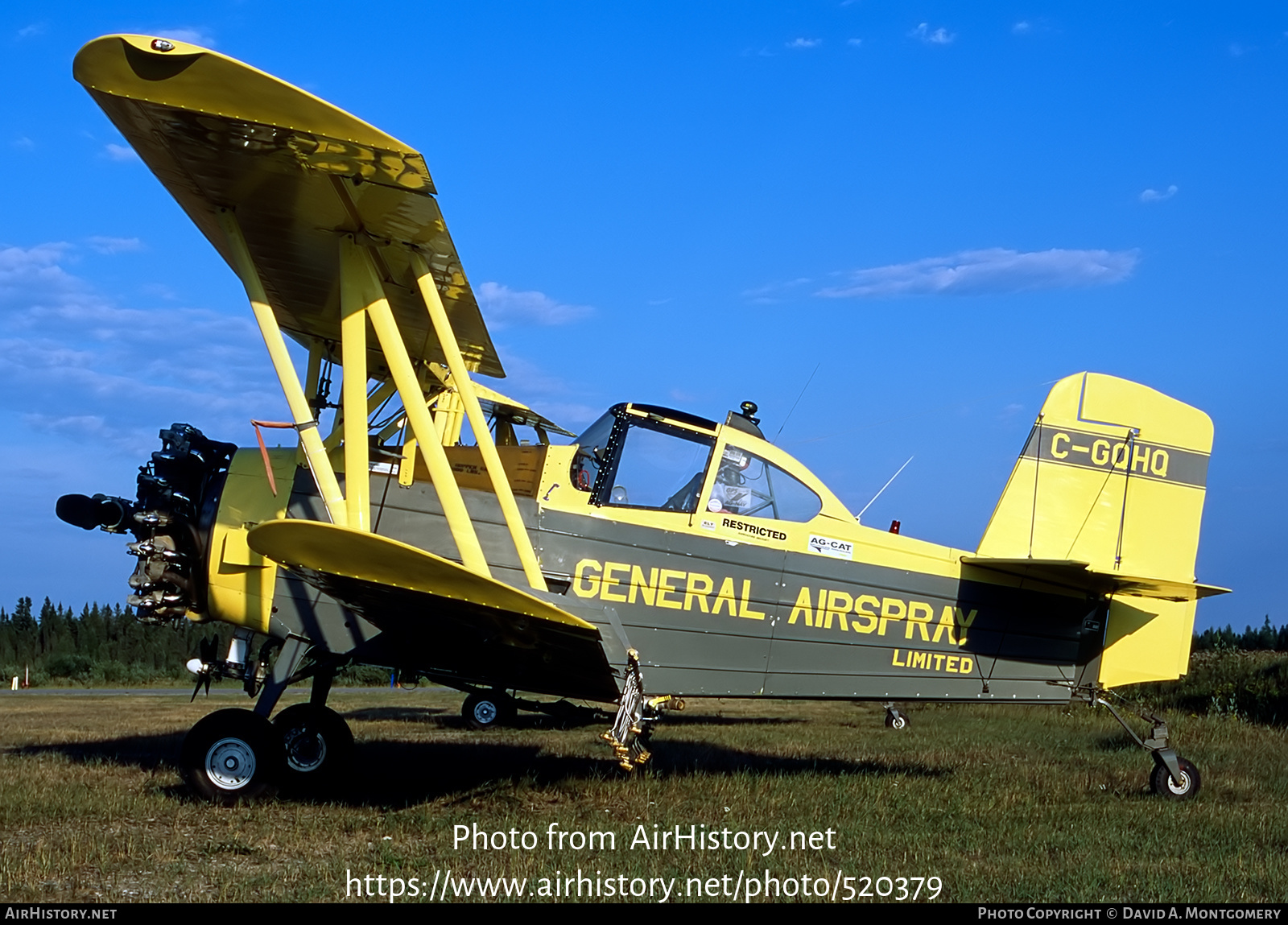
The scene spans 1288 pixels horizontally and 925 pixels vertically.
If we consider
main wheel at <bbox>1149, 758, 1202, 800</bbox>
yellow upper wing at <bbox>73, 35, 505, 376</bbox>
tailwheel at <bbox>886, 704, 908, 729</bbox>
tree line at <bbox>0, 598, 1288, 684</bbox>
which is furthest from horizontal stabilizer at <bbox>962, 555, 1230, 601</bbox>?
tree line at <bbox>0, 598, 1288, 684</bbox>

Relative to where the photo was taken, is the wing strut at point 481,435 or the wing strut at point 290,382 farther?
the wing strut at point 481,435

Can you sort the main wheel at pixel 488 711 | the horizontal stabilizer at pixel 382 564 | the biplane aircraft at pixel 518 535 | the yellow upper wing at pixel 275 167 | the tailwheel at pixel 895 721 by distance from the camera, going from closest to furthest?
the horizontal stabilizer at pixel 382 564 < the yellow upper wing at pixel 275 167 < the biplane aircraft at pixel 518 535 < the main wheel at pixel 488 711 < the tailwheel at pixel 895 721

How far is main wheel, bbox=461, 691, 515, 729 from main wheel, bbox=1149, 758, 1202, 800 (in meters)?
8.39

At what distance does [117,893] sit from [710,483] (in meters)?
4.71

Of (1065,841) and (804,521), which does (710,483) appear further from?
(1065,841)

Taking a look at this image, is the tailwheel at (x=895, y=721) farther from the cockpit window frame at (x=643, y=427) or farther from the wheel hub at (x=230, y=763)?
the wheel hub at (x=230, y=763)

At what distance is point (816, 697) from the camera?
820cm

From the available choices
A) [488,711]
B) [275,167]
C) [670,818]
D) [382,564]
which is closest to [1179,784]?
[670,818]

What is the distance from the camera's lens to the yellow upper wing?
5.68m

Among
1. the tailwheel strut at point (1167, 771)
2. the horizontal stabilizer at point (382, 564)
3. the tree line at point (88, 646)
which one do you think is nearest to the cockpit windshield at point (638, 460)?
the horizontal stabilizer at point (382, 564)

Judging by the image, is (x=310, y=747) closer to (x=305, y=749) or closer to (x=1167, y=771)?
(x=305, y=749)

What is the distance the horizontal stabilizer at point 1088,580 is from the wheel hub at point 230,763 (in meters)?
5.67

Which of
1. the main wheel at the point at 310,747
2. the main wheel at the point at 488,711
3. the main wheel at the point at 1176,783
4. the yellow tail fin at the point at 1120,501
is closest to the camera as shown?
the main wheel at the point at 310,747

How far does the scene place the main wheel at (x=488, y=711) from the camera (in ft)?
47.2
